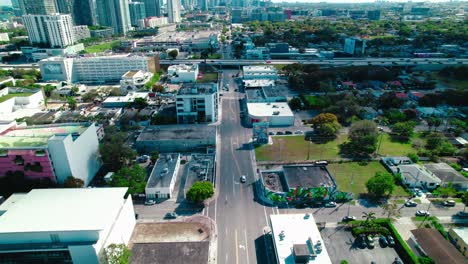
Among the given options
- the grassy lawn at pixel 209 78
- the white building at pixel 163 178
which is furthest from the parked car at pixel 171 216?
the grassy lawn at pixel 209 78

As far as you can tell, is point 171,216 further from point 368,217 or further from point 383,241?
point 383,241

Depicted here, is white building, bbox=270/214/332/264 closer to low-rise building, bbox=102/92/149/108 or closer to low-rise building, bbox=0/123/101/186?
low-rise building, bbox=0/123/101/186

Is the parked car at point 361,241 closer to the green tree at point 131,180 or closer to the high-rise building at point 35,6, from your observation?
the green tree at point 131,180

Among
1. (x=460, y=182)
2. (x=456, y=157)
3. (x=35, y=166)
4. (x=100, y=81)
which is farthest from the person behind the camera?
(x=100, y=81)

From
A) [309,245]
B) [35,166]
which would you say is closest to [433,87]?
[309,245]

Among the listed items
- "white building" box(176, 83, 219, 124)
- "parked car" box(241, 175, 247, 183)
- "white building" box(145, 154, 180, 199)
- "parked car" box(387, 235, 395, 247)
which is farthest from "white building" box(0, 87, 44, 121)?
"parked car" box(387, 235, 395, 247)

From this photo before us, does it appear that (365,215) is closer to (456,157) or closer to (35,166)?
(456,157)

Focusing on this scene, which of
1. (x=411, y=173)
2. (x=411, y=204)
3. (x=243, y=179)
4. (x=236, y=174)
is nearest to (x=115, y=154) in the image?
(x=236, y=174)
